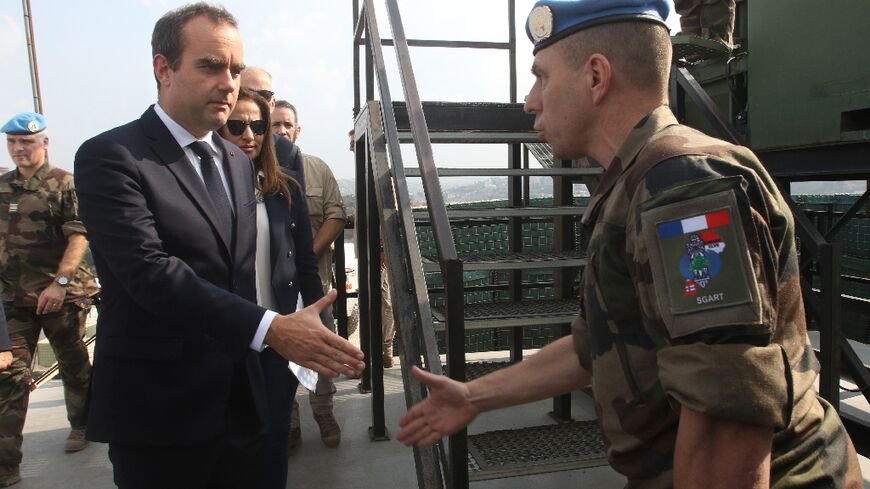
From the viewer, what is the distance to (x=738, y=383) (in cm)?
92

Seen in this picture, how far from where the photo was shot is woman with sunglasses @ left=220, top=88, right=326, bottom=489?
221cm

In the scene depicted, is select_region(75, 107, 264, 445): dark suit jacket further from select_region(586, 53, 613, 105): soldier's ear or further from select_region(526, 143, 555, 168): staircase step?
select_region(526, 143, 555, 168): staircase step

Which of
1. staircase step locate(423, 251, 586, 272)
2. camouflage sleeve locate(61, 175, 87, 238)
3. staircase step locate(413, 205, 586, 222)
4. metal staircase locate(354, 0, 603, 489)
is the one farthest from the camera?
camouflage sleeve locate(61, 175, 87, 238)

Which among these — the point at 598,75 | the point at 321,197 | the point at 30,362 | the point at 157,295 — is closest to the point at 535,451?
the point at 157,295

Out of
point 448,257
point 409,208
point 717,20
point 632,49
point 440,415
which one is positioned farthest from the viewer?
point 717,20

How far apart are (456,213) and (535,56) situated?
1.95 metres

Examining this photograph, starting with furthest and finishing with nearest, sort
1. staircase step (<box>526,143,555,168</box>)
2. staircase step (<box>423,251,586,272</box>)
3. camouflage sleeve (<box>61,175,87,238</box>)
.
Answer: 1. staircase step (<box>526,143,555,168</box>)
2. camouflage sleeve (<box>61,175,87,238</box>)
3. staircase step (<box>423,251,586,272</box>)

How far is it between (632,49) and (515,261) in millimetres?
1998

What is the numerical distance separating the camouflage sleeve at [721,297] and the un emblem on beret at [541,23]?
569 mm

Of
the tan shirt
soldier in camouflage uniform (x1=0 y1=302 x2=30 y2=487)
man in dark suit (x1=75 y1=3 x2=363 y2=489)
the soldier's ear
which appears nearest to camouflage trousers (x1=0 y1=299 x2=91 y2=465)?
soldier in camouflage uniform (x1=0 y1=302 x2=30 y2=487)

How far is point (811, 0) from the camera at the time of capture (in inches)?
137

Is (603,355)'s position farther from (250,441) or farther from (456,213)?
(456,213)

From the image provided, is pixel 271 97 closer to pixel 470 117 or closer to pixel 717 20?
pixel 470 117

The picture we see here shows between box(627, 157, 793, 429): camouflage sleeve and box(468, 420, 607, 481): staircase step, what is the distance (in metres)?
1.87
